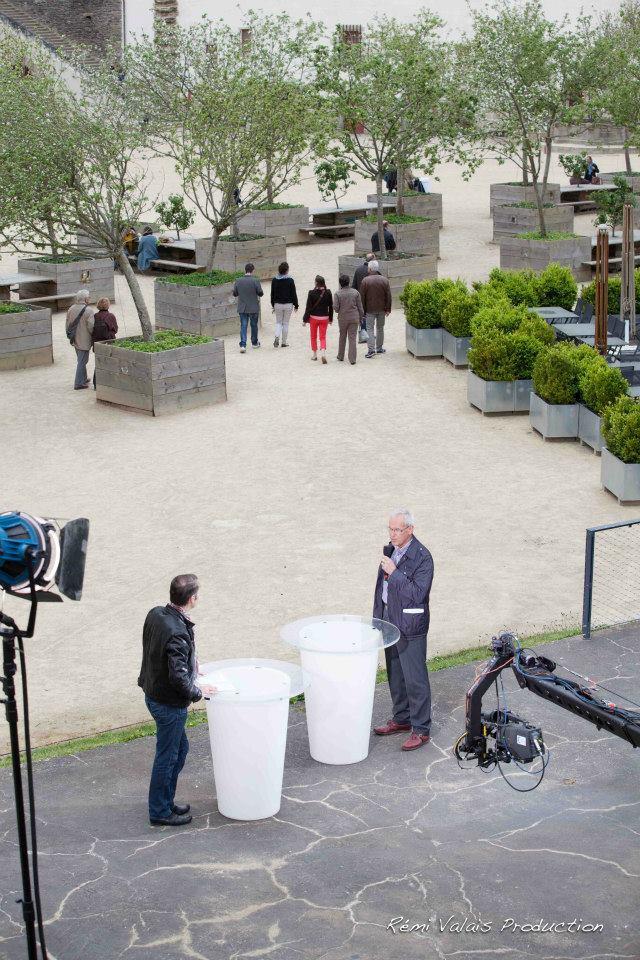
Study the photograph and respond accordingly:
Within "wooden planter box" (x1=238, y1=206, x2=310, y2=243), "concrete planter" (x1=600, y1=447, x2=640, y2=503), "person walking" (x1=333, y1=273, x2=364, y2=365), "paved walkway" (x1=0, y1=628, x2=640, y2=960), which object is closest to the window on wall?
"wooden planter box" (x1=238, y1=206, x2=310, y2=243)

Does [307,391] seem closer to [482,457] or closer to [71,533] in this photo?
[482,457]

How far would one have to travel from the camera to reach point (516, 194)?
101 feet

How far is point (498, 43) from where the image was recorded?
1041 inches

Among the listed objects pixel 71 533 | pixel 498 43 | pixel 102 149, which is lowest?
pixel 71 533

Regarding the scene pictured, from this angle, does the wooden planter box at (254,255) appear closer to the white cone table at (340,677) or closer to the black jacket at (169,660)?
the white cone table at (340,677)

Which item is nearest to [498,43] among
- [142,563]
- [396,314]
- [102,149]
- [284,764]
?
[396,314]

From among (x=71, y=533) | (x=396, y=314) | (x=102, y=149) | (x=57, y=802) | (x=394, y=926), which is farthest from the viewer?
(x=396, y=314)

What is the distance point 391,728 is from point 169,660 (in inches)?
79.3

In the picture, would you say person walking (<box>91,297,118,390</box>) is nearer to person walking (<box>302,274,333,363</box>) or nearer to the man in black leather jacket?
person walking (<box>302,274,333,363</box>)

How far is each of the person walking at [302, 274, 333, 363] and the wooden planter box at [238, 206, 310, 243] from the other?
942cm

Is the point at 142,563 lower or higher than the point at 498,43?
lower

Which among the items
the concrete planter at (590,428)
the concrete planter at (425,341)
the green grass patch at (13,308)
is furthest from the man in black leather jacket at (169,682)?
the green grass patch at (13,308)

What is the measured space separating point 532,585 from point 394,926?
5288 mm

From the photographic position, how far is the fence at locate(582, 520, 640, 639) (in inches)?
402
